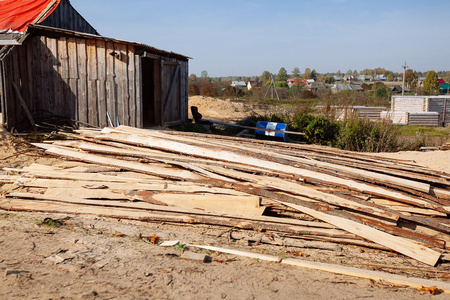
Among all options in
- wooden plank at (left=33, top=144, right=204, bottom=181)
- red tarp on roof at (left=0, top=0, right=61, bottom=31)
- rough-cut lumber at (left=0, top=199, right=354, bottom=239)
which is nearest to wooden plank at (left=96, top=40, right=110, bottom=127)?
red tarp on roof at (left=0, top=0, right=61, bottom=31)

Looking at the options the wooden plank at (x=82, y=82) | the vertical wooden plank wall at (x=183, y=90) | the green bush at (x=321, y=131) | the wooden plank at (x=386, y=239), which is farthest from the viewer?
the vertical wooden plank wall at (x=183, y=90)

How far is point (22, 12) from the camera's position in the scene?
13.5 meters

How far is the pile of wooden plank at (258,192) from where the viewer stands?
215 inches

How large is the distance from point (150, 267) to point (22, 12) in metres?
12.8

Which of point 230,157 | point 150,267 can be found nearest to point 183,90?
point 230,157

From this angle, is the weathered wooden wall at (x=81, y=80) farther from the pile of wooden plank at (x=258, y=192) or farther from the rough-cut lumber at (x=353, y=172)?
the rough-cut lumber at (x=353, y=172)

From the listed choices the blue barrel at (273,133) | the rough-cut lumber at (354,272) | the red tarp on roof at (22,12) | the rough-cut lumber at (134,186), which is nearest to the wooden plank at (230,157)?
the rough-cut lumber at (134,186)

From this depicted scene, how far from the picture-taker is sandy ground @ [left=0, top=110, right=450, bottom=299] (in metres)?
3.73

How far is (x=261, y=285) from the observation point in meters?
4.04

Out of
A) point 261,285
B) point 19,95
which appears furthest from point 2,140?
point 261,285

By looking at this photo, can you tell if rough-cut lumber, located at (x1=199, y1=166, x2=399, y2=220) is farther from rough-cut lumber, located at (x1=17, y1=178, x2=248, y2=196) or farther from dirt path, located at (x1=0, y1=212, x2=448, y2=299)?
dirt path, located at (x1=0, y1=212, x2=448, y2=299)

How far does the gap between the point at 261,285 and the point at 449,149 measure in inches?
464

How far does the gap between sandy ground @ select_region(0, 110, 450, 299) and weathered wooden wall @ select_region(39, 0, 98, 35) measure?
9.72 m

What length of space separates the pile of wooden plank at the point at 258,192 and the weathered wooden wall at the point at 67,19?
25.8 ft
